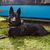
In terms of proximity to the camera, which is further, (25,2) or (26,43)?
(25,2)

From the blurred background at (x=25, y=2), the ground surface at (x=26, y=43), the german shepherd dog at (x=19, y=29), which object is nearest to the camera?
the ground surface at (x=26, y=43)

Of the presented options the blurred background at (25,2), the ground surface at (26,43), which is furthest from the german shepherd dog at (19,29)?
the blurred background at (25,2)

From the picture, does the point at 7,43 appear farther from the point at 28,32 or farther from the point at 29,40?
the point at 28,32

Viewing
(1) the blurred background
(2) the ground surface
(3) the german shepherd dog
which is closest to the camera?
(2) the ground surface

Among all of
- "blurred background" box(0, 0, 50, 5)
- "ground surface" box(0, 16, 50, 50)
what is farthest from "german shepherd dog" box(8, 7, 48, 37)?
"blurred background" box(0, 0, 50, 5)

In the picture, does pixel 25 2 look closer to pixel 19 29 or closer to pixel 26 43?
pixel 19 29

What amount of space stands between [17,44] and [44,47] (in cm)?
35

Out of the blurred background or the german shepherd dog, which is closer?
the german shepherd dog

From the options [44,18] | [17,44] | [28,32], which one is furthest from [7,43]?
[44,18]

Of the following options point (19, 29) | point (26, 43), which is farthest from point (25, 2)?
point (26, 43)

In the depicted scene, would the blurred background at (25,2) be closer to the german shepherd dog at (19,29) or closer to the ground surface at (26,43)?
the german shepherd dog at (19,29)

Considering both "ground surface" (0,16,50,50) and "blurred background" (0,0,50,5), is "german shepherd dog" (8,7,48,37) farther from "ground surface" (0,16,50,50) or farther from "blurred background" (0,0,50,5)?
"blurred background" (0,0,50,5)

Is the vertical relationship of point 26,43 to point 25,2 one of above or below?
below

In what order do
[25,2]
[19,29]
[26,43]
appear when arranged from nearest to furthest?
1. [26,43]
2. [19,29]
3. [25,2]
